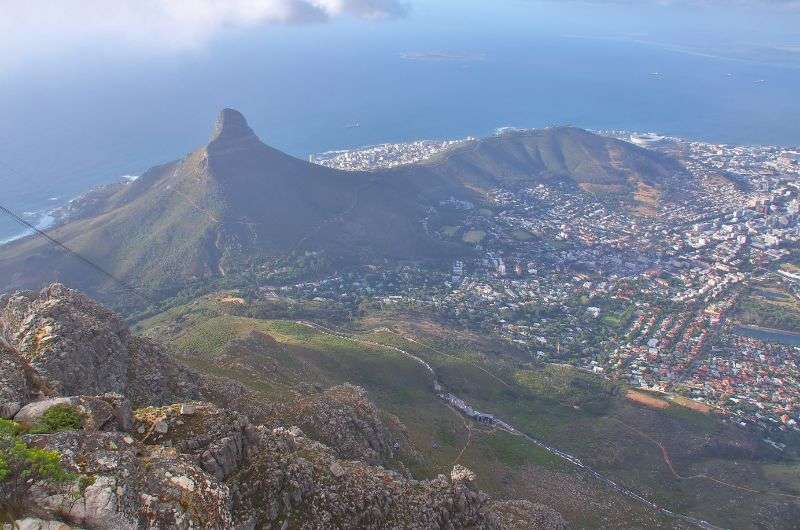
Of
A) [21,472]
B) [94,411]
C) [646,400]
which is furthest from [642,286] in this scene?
[21,472]

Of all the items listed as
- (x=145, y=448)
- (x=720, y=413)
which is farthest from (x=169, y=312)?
(x=720, y=413)

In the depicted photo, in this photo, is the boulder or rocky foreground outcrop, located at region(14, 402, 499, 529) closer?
rocky foreground outcrop, located at region(14, 402, 499, 529)

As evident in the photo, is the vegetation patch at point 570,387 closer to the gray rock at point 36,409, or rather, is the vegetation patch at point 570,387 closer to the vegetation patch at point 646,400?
the vegetation patch at point 646,400

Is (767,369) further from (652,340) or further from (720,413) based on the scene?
(720,413)

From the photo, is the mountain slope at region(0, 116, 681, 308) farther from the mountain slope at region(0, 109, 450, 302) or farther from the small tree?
the small tree

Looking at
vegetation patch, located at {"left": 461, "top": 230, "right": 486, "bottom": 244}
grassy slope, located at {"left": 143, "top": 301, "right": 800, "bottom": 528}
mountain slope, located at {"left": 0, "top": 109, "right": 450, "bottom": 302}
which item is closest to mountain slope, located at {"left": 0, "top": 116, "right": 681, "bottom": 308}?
mountain slope, located at {"left": 0, "top": 109, "right": 450, "bottom": 302}

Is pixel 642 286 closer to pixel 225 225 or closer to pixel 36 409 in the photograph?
pixel 225 225
